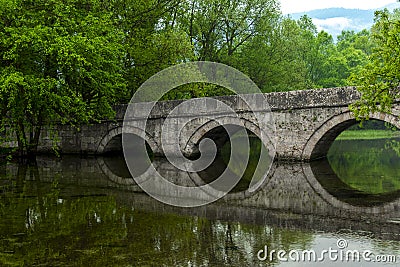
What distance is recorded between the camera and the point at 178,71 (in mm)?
19391

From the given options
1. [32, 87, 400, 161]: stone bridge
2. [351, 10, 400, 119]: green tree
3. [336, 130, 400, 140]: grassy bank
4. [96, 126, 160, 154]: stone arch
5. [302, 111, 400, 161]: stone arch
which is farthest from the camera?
[336, 130, 400, 140]: grassy bank

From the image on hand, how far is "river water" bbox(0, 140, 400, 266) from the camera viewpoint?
5922 mm

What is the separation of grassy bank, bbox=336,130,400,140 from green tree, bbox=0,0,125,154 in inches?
786

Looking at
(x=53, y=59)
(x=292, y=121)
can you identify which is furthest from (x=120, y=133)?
(x=292, y=121)

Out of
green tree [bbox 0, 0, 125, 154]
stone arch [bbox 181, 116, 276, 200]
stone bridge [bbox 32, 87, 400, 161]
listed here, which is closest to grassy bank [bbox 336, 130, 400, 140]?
stone bridge [bbox 32, 87, 400, 161]

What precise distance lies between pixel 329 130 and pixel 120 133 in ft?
29.5

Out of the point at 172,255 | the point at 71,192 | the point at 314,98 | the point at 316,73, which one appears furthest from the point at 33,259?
the point at 316,73

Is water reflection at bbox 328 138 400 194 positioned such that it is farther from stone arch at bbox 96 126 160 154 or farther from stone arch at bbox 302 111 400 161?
stone arch at bbox 96 126 160 154

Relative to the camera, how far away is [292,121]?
16000mm

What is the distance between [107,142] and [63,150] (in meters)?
2.28

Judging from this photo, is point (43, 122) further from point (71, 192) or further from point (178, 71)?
point (71, 192)

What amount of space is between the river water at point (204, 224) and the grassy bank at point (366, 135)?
19.8 m

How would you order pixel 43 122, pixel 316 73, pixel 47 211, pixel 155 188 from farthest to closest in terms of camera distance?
1. pixel 316 73
2. pixel 43 122
3. pixel 155 188
4. pixel 47 211

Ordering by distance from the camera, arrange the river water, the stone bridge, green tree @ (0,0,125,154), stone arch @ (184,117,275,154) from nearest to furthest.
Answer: the river water, green tree @ (0,0,125,154), the stone bridge, stone arch @ (184,117,275,154)
